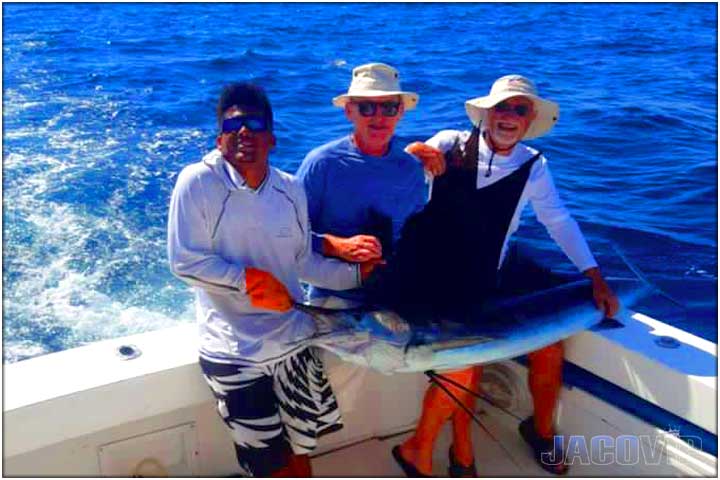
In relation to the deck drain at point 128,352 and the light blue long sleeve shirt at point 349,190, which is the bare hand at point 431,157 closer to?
the light blue long sleeve shirt at point 349,190

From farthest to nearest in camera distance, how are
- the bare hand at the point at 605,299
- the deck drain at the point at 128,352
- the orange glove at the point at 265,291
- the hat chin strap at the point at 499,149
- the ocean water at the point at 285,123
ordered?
the ocean water at the point at 285,123, the hat chin strap at the point at 499,149, the bare hand at the point at 605,299, the deck drain at the point at 128,352, the orange glove at the point at 265,291

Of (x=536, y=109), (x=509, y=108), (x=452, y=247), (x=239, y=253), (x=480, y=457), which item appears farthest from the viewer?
(x=480, y=457)

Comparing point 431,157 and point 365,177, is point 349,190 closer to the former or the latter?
point 365,177

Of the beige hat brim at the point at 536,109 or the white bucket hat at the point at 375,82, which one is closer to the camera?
the white bucket hat at the point at 375,82

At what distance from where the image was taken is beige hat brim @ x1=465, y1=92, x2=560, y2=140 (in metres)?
2.35

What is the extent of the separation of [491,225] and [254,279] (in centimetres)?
71

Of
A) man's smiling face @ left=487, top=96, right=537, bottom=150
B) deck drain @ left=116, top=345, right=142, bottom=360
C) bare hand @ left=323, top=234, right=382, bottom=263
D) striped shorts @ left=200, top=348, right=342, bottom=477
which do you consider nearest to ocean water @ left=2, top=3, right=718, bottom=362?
deck drain @ left=116, top=345, right=142, bottom=360

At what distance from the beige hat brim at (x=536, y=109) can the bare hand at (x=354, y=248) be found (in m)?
0.59

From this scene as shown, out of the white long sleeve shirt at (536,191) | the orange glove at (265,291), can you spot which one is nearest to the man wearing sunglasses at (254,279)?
the orange glove at (265,291)

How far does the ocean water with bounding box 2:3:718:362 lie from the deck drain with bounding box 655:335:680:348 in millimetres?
1492

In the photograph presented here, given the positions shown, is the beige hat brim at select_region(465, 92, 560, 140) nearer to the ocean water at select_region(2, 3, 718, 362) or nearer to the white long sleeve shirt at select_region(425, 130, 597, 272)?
the white long sleeve shirt at select_region(425, 130, 597, 272)

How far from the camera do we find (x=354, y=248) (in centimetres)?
205

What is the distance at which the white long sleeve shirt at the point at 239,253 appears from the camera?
189 centimetres

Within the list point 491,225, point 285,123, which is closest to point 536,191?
point 491,225
